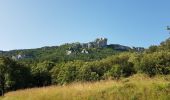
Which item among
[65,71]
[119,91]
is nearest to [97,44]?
[65,71]

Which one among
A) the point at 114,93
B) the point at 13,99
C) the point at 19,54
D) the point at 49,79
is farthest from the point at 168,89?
the point at 19,54

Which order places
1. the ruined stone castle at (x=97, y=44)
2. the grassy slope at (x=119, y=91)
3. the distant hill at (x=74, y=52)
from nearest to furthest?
1. the grassy slope at (x=119, y=91)
2. the distant hill at (x=74, y=52)
3. the ruined stone castle at (x=97, y=44)

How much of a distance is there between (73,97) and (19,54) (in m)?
129

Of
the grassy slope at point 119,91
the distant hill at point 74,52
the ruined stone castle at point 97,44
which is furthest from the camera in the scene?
the ruined stone castle at point 97,44

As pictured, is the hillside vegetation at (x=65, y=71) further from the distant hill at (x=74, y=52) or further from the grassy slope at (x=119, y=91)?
the distant hill at (x=74, y=52)

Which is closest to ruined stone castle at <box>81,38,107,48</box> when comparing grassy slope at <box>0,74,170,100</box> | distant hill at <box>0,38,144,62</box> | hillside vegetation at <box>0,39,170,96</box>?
distant hill at <box>0,38,144,62</box>

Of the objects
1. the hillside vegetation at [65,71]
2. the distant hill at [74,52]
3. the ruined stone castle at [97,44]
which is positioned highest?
the ruined stone castle at [97,44]

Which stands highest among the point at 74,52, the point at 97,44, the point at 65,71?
the point at 97,44

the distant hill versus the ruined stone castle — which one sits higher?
the ruined stone castle

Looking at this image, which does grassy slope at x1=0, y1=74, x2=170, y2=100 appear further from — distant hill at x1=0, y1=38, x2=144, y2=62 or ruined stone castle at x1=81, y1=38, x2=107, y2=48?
ruined stone castle at x1=81, y1=38, x2=107, y2=48

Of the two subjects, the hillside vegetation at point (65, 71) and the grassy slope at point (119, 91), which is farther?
the hillside vegetation at point (65, 71)

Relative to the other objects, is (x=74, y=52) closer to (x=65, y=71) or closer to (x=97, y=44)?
(x=97, y=44)

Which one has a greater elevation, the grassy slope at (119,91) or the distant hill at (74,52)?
the distant hill at (74,52)

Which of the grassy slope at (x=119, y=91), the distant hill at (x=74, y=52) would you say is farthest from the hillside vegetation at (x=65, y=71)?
the distant hill at (x=74, y=52)
